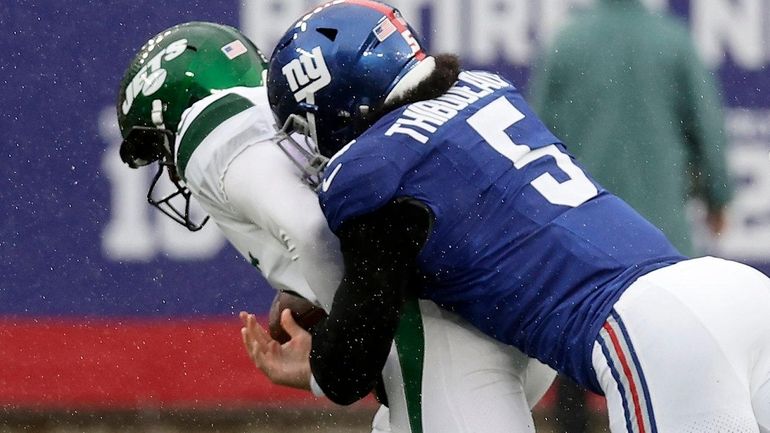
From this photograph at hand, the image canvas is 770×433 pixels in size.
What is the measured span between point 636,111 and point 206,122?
5.17 ft

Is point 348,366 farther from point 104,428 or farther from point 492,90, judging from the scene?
→ point 104,428

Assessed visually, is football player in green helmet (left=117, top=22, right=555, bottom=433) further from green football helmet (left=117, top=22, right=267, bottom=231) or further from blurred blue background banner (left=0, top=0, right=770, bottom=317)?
blurred blue background banner (left=0, top=0, right=770, bottom=317)

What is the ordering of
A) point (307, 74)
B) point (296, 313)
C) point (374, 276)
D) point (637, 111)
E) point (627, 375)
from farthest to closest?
point (637, 111)
point (296, 313)
point (307, 74)
point (374, 276)
point (627, 375)

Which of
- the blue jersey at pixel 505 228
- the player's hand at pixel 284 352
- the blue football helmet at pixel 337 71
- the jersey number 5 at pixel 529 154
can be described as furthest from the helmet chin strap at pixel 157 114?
the jersey number 5 at pixel 529 154

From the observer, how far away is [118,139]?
4.43 m

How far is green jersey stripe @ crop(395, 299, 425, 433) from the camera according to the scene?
251 cm

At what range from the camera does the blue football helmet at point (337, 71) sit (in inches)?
99.8

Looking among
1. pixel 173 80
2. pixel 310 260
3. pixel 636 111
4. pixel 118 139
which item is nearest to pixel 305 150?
pixel 310 260

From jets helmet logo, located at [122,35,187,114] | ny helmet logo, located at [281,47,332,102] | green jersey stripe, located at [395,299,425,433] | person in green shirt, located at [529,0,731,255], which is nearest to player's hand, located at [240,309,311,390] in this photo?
green jersey stripe, located at [395,299,425,433]

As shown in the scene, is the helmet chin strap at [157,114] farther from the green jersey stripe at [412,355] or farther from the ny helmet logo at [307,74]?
the green jersey stripe at [412,355]

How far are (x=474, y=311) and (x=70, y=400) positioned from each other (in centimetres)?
239

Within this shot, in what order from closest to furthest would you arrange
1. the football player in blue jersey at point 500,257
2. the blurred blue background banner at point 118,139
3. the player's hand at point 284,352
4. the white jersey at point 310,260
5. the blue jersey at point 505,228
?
the football player in blue jersey at point 500,257 < the blue jersey at point 505,228 < the white jersey at point 310,260 < the player's hand at point 284,352 < the blurred blue background banner at point 118,139

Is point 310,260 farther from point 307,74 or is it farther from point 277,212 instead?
point 307,74

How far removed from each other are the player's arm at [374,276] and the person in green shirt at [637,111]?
1611 mm
